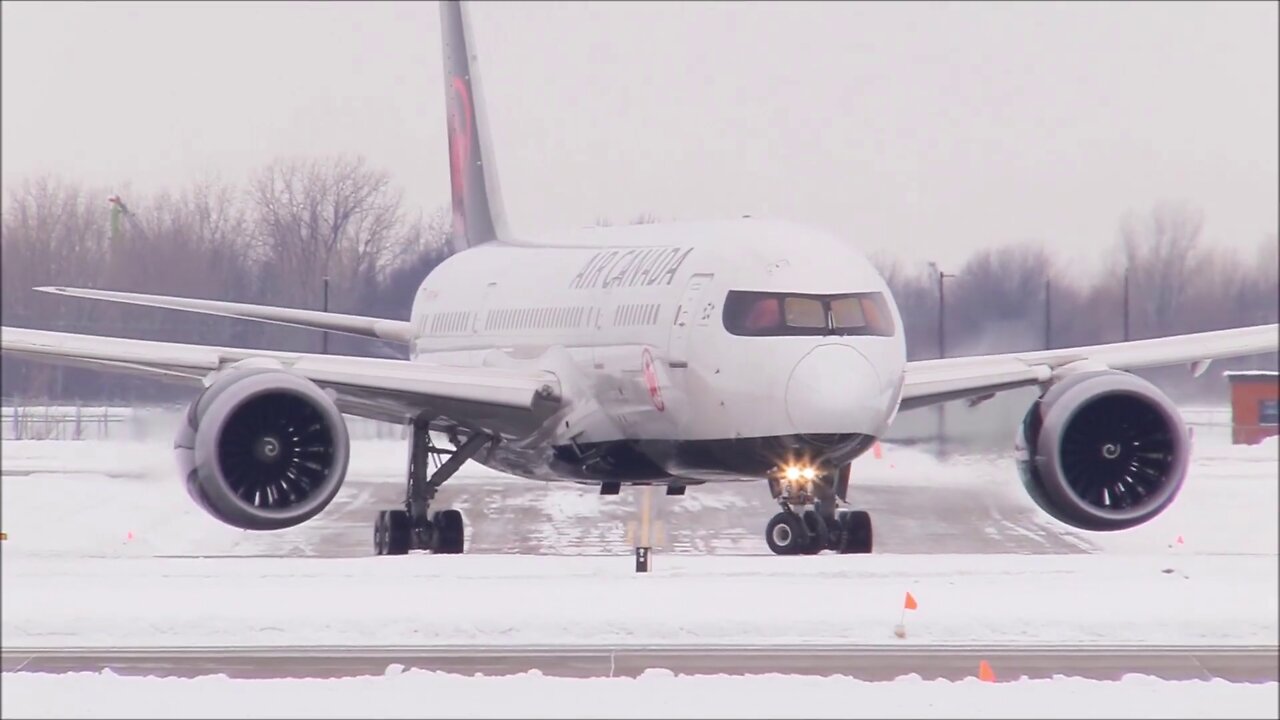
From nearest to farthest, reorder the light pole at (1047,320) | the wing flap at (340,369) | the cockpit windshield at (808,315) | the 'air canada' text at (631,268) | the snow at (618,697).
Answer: the snow at (618,697) → the cockpit windshield at (808,315) → the wing flap at (340,369) → the 'air canada' text at (631,268) → the light pole at (1047,320)

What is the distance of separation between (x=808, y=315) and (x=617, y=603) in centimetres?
474

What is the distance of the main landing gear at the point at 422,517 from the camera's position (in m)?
26.5

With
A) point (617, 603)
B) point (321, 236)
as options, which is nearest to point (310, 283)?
point (321, 236)

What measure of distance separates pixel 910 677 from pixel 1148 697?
183 cm

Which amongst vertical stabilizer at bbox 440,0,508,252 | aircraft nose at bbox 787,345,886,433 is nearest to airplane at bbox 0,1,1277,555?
aircraft nose at bbox 787,345,886,433

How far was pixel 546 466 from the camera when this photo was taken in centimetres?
2622

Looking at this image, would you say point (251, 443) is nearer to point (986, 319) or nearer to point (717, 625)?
point (717, 625)

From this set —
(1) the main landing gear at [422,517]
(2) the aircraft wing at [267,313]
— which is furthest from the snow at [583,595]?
(1) the main landing gear at [422,517]

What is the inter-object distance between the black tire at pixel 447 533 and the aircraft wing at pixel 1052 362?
19.1 ft

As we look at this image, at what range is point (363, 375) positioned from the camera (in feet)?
79.4

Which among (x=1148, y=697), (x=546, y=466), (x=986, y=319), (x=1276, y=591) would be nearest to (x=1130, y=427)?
(x=1276, y=591)

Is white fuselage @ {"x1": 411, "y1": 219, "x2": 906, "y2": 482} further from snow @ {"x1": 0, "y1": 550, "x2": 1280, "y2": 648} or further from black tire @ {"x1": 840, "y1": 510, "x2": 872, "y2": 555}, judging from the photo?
black tire @ {"x1": 840, "y1": 510, "x2": 872, "y2": 555}

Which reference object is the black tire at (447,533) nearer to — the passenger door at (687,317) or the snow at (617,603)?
the snow at (617,603)

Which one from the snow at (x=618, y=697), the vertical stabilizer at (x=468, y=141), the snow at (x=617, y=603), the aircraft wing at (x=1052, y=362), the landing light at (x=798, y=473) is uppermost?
the vertical stabilizer at (x=468, y=141)
